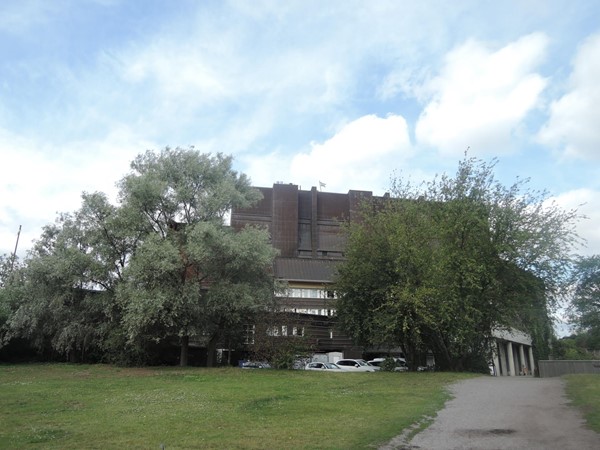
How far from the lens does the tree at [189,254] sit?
1187 inches

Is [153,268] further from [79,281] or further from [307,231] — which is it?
[307,231]

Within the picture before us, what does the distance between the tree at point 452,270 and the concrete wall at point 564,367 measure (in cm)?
375

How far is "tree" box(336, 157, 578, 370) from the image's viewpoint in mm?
31219

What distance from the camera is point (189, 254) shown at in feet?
102

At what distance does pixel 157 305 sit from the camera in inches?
1136

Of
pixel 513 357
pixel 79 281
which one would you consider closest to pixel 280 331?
pixel 79 281

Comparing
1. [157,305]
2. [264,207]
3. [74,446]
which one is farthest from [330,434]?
[264,207]

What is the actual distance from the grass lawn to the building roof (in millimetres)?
39230

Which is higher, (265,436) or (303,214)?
(303,214)

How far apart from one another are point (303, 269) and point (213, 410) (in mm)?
53392

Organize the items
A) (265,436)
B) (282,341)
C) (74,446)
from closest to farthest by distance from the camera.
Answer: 1. (74,446)
2. (265,436)
3. (282,341)

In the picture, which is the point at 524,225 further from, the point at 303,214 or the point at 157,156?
the point at 303,214

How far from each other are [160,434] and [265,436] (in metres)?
2.39

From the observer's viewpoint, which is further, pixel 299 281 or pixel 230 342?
pixel 299 281
